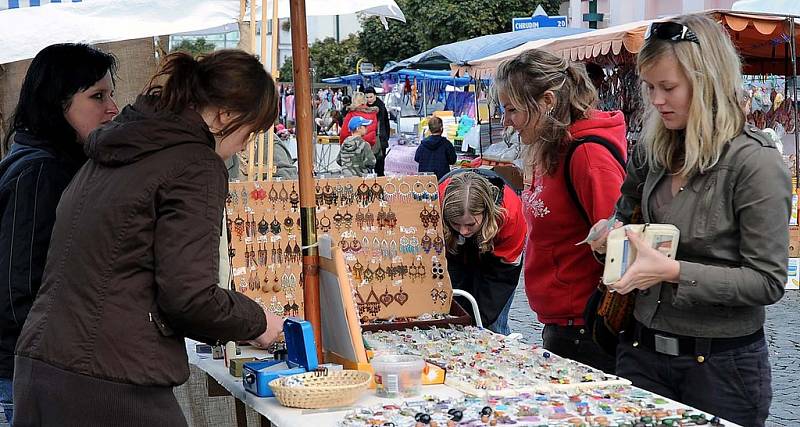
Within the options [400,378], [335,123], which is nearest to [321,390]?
[400,378]

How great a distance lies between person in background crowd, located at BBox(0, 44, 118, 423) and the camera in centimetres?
241

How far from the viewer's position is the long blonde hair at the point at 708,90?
2.16 m

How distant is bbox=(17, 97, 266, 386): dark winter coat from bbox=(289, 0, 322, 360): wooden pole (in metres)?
0.52

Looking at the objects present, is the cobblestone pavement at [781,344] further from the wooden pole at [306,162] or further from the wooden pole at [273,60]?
the wooden pole at [306,162]

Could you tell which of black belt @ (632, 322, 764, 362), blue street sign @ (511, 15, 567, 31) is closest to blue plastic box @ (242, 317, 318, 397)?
black belt @ (632, 322, 764, 362)

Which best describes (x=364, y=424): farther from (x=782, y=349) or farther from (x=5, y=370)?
(x=782, y=349)

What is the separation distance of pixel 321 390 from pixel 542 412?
459mm

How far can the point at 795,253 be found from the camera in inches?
220

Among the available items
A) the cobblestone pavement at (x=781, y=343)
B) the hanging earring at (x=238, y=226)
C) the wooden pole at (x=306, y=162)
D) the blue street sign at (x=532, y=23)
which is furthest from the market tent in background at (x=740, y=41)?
the blue street sign at (x=532, y=23)

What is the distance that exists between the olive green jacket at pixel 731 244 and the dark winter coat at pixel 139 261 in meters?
0.97

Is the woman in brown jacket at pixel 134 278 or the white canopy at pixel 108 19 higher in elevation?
the white canopy at pixel 108 19

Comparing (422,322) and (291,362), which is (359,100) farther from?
(291,362)

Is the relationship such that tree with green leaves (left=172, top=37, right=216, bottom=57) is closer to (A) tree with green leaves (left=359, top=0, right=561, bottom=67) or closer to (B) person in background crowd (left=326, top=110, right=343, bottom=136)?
(B) person in background crowd (left=326, top=110, right=343, bottom=136)

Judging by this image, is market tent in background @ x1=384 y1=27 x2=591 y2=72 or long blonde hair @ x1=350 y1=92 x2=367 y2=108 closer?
market tent in background @ x1=384 y1=27 x2=591 y2=72
